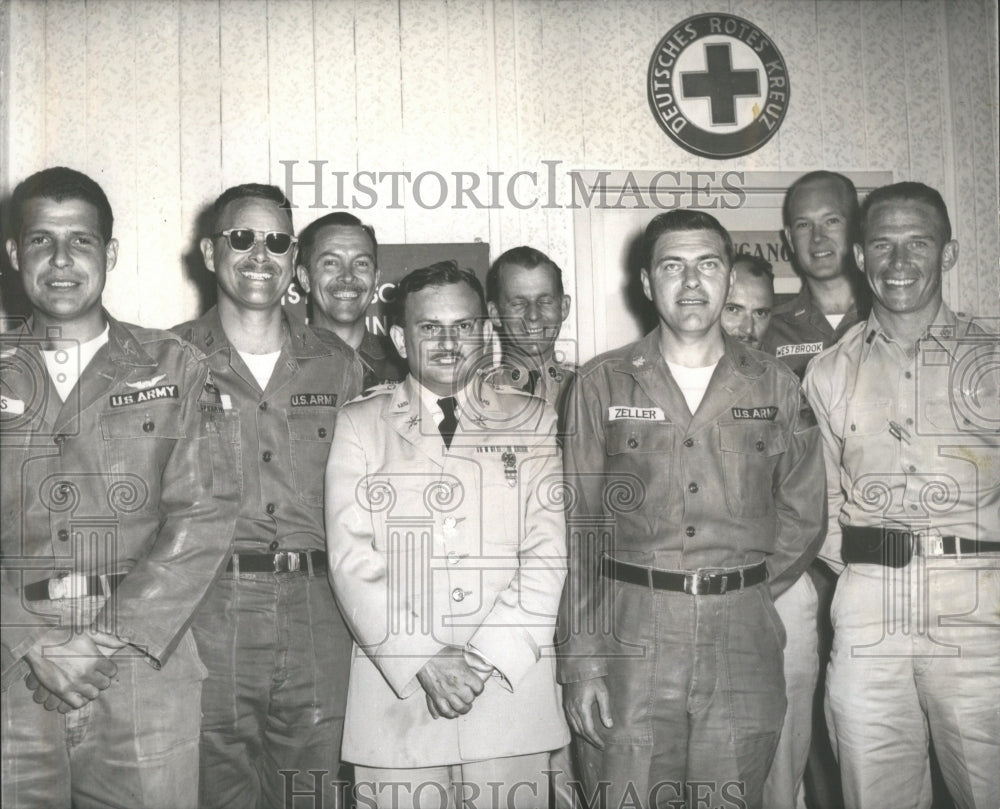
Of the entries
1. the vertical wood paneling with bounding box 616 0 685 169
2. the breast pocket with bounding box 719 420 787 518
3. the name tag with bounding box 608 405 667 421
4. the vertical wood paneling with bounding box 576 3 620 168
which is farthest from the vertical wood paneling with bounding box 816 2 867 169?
the name tag with bounding box 608 405 667 421

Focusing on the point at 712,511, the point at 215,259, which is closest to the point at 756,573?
the point at 712,511

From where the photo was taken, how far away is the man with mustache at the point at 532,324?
3627mm

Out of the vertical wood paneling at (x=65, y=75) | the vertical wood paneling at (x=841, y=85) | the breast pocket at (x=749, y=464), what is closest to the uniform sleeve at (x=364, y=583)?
the breast pocket at (x=749, y=464)

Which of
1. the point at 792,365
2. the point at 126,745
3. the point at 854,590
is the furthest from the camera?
the point at 792,365

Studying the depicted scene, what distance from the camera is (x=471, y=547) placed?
2814 mm

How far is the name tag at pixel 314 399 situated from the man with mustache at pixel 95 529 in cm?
32

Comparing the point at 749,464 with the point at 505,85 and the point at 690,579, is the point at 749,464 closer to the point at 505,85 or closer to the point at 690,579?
→ the point at 690,579

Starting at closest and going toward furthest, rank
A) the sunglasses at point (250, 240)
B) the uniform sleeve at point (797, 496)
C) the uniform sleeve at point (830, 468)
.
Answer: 1. the uniform sleeve at point (797, 496)
2. the sunglasses at point (250, 240)
3. the uniform sleeve at point (830, 468)

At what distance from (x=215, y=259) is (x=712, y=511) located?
1900 mm

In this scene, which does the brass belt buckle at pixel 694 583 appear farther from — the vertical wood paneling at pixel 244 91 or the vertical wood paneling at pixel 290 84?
the vertical wood paneling at pixel 244 91

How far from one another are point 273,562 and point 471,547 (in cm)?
64

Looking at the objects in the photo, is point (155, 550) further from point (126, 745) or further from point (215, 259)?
point (215, 259)

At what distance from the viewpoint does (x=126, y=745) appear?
2484 millimetres

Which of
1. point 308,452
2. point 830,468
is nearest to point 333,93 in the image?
point 308,452
